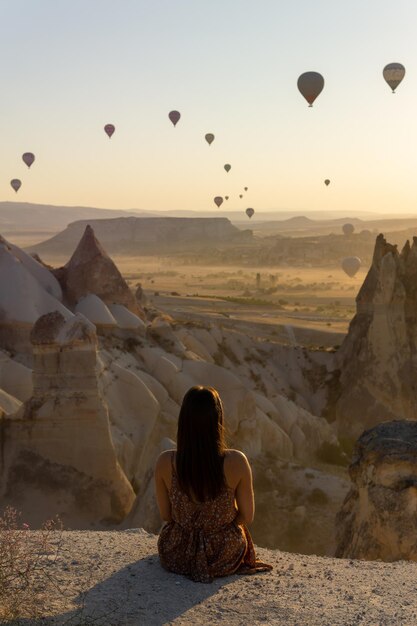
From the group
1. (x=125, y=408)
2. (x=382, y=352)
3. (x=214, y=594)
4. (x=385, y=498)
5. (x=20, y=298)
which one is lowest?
(x=125, y=408)

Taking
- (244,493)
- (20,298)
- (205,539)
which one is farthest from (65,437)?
(244,493)

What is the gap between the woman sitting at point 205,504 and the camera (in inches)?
248

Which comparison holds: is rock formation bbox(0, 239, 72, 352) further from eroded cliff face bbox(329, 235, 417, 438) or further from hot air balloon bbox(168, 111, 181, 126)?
hot air balloon bbox(168, 111, 181, 126)

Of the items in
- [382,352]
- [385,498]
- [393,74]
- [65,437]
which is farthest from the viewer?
[393,74]

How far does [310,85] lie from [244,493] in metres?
39.3

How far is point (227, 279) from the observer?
97000 millimetres

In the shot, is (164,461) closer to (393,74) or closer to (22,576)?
(22,576)

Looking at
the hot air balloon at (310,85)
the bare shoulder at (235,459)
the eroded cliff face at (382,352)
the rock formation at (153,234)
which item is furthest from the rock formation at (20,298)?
the rock formation at (153,234)

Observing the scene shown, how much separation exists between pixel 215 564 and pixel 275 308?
56.2 m

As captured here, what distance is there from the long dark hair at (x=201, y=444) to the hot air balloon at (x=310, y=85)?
126 feet

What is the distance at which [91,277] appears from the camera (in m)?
25.3

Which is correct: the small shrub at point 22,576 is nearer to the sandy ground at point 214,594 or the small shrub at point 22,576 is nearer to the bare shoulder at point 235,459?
the sandy ground at point 214,594

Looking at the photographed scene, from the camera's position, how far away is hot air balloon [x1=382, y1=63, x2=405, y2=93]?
45.9 m

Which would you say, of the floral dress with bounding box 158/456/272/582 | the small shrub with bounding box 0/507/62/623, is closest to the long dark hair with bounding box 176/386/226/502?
the floral dress with bounding box 158/456/272/582
